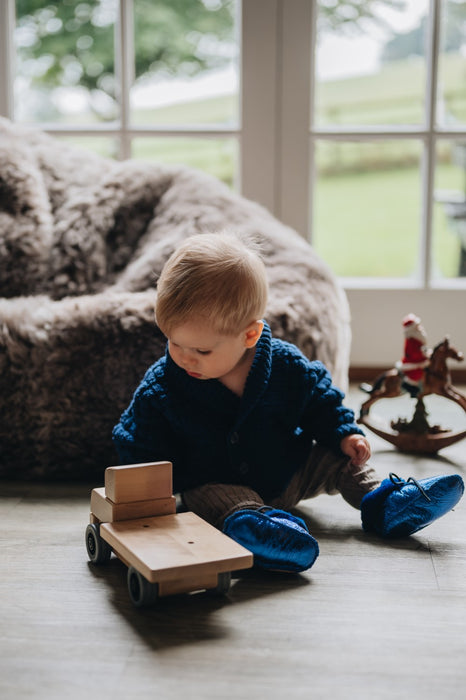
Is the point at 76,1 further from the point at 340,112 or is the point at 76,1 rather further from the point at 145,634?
the point at 145,634

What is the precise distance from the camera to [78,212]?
1.80 metres

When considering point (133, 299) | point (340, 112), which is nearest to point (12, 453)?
point (133, 299)

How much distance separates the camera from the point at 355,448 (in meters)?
1.28

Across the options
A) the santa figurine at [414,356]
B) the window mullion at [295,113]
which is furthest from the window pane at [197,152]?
the santa figurine at [414,356]

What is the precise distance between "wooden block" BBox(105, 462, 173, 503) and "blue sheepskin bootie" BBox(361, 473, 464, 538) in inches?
12.5

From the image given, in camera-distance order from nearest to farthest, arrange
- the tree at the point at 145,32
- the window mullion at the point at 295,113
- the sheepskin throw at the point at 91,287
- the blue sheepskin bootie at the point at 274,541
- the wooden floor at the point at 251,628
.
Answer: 1. the wooden floor at the point at 251,628
2. the blue sheepskin bootie at the point at 274,541
3. the sheepskin throw at the point at 91,287
4. the window mullion at the point at 295,113
5. the tree at the point at 145,32

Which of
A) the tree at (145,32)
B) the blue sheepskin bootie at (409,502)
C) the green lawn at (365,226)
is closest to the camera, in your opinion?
the blue sheepskin bootie at (409,502)

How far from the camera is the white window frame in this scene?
220cm

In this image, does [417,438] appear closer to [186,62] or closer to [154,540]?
[154,540]

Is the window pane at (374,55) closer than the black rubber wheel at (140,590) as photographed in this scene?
No

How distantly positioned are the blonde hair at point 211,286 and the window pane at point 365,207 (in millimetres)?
1213

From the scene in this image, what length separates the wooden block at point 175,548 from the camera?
0.96 metres

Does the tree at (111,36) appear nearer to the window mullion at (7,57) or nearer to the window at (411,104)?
the window mullion at (7,57)

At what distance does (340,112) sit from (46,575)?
1.97 meters
